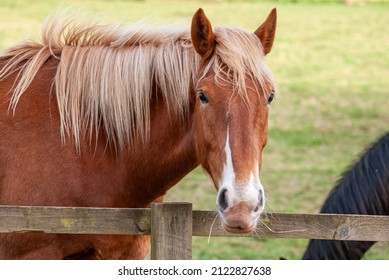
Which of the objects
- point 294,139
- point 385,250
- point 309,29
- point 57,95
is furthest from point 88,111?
point 309,29

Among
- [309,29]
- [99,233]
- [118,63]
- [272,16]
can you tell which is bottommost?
[309,29]

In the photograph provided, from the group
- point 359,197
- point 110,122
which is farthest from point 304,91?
point 110,122

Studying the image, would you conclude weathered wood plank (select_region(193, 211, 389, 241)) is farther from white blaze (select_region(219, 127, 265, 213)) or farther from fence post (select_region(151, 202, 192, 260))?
white blaze (select_region(219, 127, 265, 213))

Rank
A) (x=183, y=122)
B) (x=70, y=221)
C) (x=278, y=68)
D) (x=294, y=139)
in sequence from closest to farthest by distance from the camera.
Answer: (x=70, y=221) → (x=183, y=122) → (x=294, y=139) → (x=278, y=68)

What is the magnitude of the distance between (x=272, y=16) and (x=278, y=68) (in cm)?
1408

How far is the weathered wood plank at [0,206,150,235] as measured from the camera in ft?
12.9

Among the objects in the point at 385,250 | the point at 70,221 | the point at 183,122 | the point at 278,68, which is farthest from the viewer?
the point at 278,68

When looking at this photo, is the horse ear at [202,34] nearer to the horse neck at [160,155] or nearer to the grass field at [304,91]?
the horse neck at [160,155]

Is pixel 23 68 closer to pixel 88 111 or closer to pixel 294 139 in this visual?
pixel 88 111

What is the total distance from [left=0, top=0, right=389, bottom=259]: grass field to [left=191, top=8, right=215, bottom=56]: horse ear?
572mm

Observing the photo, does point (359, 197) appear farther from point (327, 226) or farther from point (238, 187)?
point (238, 187)

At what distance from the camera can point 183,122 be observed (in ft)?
14.1

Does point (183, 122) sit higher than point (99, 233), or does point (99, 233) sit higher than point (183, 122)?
point (183, 122)

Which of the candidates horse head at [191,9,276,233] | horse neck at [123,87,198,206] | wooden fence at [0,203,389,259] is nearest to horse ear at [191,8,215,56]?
horse head at [191,9,276,233]
